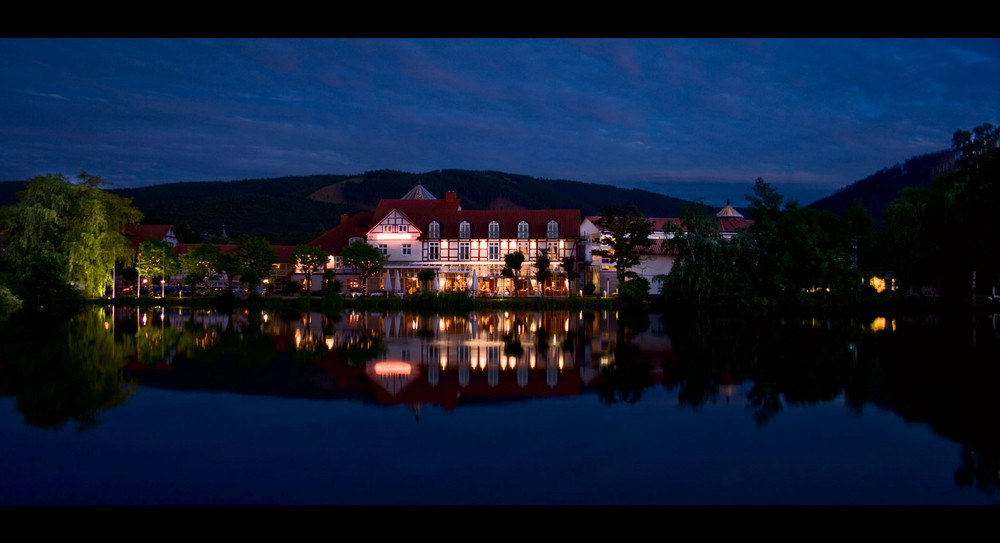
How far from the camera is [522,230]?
5150 centimetres

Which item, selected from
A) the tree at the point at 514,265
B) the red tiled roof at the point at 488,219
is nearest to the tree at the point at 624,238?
the tree at the point at 514,265

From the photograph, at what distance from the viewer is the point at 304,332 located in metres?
24.3

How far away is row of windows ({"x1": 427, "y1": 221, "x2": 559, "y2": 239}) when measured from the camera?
5138 centimetres

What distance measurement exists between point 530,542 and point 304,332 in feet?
67.0

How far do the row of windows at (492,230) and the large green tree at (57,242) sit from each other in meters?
20.5

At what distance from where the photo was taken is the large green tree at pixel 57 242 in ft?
126

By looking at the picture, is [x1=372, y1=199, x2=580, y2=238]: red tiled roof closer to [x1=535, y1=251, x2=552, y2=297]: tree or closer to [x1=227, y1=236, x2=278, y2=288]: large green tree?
[x1=535, y1=251, x2=552, y2=297]: tree

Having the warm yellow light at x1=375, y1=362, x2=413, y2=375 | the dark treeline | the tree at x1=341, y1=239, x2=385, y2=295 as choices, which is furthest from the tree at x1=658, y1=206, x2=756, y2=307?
the warm yellow light at x1=375, y1=362, x2=413, y2=375

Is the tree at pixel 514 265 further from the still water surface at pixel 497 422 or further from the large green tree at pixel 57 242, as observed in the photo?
the still water surface at pixel 497 422

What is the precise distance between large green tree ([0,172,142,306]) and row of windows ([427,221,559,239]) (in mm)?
20519

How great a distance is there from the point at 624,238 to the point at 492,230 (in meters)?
12.2
